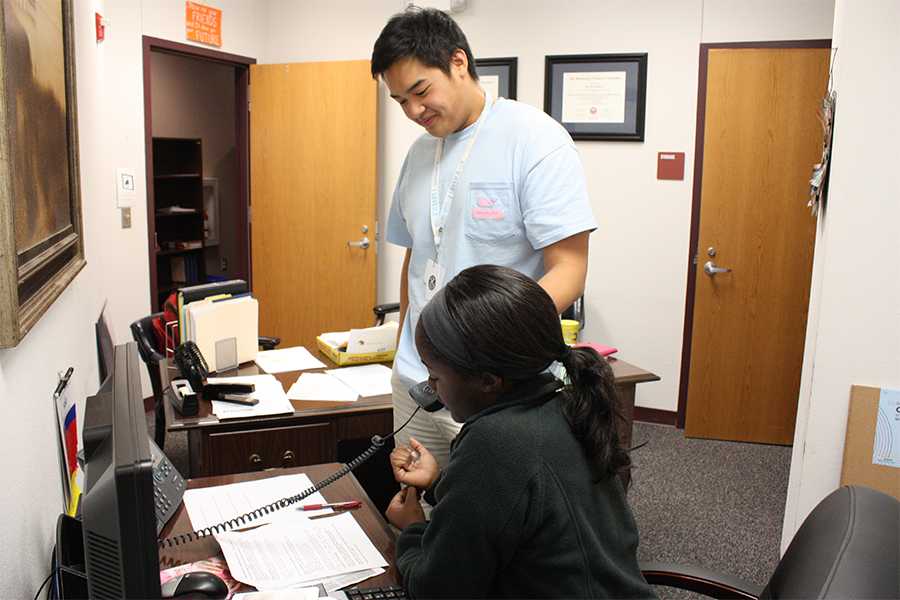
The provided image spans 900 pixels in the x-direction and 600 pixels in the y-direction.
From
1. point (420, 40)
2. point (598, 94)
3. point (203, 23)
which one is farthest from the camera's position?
point (203, 23)

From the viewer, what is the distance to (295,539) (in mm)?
1427

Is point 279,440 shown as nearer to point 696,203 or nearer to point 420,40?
point 420,40

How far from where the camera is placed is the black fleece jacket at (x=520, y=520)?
1.10 meters

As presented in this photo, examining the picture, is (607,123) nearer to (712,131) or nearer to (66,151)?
(712,131)

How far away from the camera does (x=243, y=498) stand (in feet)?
5.26

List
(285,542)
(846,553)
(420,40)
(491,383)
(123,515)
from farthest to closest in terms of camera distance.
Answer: (420,40), (285,542), (491,383), (846,553), (123,515)

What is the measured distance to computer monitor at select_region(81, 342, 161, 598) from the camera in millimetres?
752

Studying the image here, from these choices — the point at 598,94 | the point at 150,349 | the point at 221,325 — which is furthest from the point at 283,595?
the point at 598,94

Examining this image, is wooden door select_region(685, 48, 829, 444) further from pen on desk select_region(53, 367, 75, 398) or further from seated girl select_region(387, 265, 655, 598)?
pen on desk select_region(53, 367, 75, 398)

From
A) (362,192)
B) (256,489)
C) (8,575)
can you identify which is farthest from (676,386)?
(8,575)

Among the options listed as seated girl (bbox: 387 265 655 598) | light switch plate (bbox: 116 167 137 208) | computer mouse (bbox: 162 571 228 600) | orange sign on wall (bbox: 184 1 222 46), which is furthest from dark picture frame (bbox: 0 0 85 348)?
orange sign on wall (bbox: 184 1 222 46)

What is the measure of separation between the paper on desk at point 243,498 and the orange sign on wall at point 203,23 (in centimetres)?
365

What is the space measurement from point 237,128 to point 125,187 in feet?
3.82

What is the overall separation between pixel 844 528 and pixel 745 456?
10.7 ft
